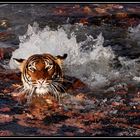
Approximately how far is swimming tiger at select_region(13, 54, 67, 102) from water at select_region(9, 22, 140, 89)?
1.11 ft

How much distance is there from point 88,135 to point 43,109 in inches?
25.4

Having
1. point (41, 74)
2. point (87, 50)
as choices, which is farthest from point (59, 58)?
point (87, 50)

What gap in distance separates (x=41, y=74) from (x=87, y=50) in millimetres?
1209

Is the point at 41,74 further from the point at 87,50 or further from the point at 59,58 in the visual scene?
the point at 87,50

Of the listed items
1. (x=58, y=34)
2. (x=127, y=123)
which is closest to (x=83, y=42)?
(x=58, y=34)

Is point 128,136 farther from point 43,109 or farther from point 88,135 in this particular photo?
point 43,109

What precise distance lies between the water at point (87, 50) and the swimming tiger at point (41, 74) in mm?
339

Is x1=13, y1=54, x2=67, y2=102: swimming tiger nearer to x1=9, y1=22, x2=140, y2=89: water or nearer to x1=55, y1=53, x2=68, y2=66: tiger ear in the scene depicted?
x1=55, y1=53, x2=68, y2=66: tiger ear

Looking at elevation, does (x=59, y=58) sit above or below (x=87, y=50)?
below

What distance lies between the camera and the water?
615cm

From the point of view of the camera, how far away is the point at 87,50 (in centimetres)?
656

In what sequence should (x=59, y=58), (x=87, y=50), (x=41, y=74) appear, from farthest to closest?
(x=87, y=50)
(x=59, y=58)
(x=41, y=74)

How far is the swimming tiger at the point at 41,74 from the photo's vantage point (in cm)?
555

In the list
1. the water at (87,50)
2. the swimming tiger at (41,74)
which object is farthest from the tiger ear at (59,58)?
the water at (87,50)
